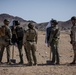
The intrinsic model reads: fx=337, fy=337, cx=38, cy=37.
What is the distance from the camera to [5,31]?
15.7 meters

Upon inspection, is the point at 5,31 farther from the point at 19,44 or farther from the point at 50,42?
the point at 50,42

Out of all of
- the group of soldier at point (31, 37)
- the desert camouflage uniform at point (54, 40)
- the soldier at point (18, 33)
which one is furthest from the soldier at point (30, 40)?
the soldier at point (18, 33)

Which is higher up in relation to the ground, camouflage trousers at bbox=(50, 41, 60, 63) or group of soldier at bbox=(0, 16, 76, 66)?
group of soldier at bbox=(0, 16, 76, 66)

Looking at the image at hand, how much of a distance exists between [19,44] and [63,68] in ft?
9.93

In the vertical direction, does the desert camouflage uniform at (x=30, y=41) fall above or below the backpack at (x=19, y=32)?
below

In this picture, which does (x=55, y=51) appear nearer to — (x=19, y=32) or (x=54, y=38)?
(x=54, y=38)

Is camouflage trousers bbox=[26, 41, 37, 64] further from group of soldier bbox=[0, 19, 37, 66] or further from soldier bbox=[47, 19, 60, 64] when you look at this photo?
soldier bbox=[47, 19, 60, 64]

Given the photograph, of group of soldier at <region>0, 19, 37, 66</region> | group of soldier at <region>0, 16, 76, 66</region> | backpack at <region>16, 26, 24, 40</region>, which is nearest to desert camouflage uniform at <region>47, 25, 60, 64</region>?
group of soldier at <region>0, 16, 76, 66</region>

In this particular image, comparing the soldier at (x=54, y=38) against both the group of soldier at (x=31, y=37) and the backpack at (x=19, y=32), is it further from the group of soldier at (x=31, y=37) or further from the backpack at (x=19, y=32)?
the backpack at (x=19, y=32)

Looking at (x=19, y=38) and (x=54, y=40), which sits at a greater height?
(x=19, y=38)

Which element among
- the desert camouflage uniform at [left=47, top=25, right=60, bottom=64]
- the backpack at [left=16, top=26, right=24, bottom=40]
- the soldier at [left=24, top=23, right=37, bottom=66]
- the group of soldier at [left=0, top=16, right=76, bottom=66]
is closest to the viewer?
the soldier at [left=24, top=23, right=37, bottom=66]

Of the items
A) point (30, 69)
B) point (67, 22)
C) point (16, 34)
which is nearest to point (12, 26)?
point (16, 34)

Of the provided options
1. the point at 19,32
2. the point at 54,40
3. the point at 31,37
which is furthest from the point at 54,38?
the point at 19,32

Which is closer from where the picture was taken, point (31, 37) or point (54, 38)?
point (31, 37)
